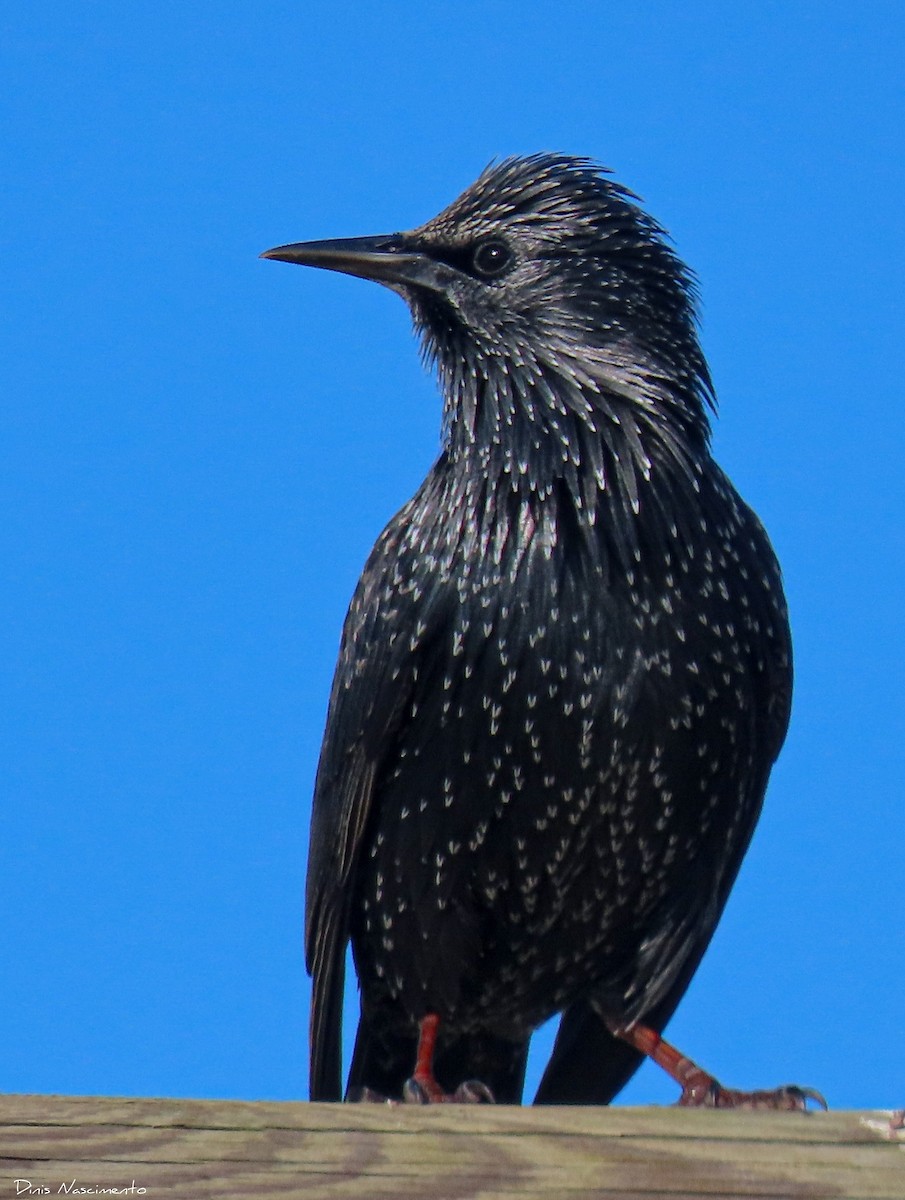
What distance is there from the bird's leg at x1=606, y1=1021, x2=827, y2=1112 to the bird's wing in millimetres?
607

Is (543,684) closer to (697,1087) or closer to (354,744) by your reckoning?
(354,744)

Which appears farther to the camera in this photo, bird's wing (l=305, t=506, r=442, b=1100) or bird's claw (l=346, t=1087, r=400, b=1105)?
bird's claw (l=346, t=1087, r=400, b=1105)

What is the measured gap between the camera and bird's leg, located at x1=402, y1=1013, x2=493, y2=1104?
3586mm

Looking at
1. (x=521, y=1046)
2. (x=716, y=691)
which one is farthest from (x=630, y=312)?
(x=521, y=1046)

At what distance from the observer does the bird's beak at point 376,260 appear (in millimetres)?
4148

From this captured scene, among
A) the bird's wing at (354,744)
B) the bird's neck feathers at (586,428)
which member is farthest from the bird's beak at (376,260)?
the bird's wing at (354,744)

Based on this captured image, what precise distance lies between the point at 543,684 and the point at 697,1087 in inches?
32.9

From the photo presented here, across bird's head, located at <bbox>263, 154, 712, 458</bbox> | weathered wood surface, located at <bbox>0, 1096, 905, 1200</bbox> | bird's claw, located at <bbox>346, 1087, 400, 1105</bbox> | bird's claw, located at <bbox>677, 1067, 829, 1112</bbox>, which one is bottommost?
weathered wood surface, located at <bbox>0, 1096, 905, 1200</bbox>

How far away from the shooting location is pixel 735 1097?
348 cm

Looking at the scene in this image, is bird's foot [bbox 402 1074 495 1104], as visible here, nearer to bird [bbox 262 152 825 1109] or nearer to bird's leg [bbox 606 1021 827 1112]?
bird [bbox 262 152 825 1109]

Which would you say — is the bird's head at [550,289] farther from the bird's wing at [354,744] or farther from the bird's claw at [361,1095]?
the bird's claw at [361,1095]

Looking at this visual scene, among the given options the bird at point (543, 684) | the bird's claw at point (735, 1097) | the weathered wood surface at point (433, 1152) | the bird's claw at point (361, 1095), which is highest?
the bird at point (543, 684)

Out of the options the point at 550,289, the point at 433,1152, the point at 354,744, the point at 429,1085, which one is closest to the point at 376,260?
the point at 550,289

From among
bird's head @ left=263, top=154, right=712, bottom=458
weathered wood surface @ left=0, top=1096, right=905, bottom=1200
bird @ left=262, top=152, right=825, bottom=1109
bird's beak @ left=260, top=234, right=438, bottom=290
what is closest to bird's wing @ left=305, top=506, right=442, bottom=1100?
bird @ left=262, top=152, right=825, bottom=1109
